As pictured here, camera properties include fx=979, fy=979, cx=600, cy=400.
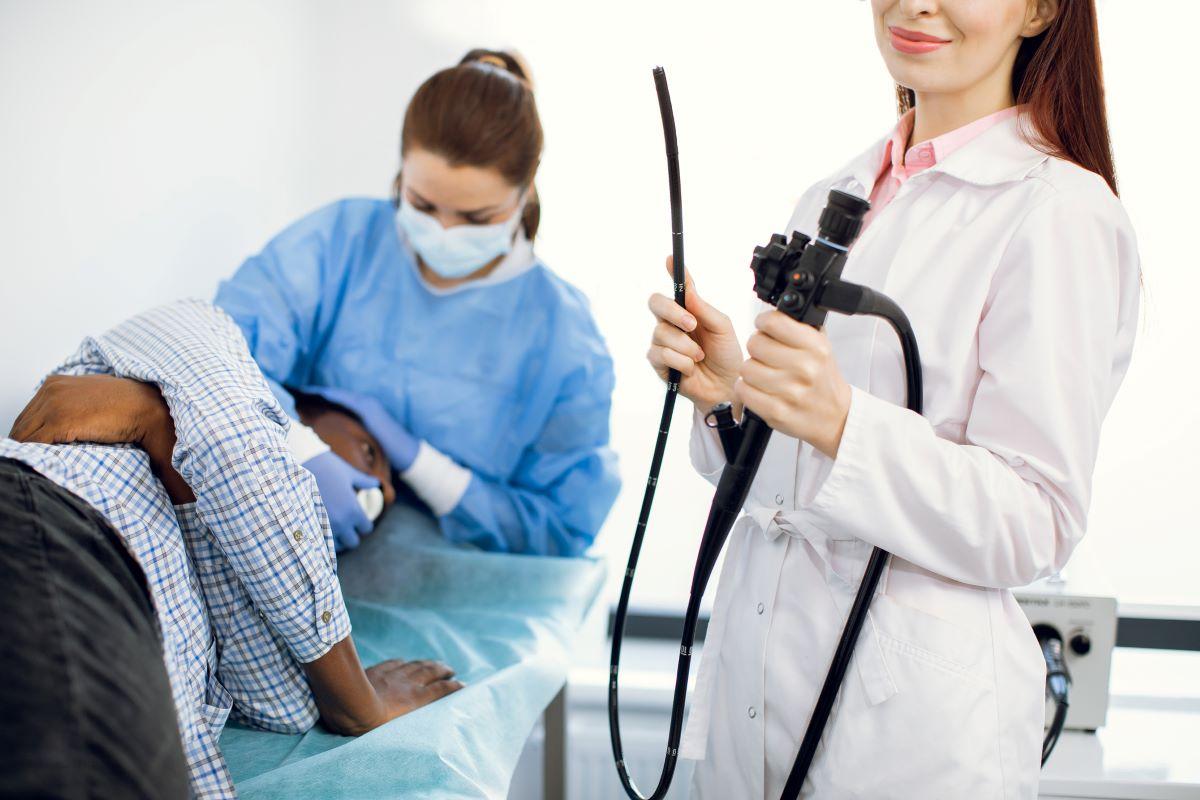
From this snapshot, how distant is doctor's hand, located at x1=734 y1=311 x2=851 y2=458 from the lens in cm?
71

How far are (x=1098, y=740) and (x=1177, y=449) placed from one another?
1.89ft

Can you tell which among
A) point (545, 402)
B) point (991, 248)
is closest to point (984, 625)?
point (991, 248)

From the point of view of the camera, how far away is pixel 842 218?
27.5 inches

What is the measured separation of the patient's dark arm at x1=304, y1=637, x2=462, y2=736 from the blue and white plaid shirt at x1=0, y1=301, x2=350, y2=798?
0.07 feet

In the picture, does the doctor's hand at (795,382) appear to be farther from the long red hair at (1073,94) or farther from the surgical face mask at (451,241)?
the surgical face mask at (451,241)

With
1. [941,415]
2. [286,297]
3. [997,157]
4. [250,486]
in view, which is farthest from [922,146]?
[286,297]

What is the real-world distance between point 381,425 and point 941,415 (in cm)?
105

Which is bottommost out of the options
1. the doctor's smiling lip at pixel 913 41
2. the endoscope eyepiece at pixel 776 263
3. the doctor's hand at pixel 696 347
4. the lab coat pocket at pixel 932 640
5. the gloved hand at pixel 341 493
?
the gloved hand at pixel 341 493

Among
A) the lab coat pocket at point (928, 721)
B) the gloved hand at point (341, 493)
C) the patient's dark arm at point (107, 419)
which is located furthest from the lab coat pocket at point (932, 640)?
the gloved hand at point (341, 493)

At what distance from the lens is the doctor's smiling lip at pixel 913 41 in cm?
86

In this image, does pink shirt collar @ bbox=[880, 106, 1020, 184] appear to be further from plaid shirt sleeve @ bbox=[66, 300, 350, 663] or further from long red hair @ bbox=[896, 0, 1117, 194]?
plaid shirt sleeve @ bbox=[66, 300, 350, 663]

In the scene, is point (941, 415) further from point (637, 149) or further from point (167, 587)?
point (637, 149)

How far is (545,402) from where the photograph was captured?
5.71 ft

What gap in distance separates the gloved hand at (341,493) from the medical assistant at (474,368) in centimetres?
16
